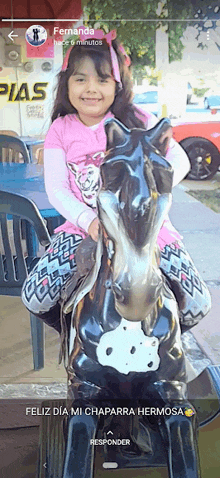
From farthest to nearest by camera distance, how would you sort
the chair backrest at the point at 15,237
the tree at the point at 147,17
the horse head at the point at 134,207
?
the chair backrest at the point at 15,237, the tree at the point at 147,17, the horse head at the point at 134,207

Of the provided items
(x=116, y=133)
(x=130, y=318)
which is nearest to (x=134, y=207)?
(x=116, y=133)

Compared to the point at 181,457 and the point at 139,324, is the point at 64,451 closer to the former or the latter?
the point at 181,457

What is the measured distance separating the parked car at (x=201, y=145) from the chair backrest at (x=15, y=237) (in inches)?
20.8

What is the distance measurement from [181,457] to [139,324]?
41 centimetres

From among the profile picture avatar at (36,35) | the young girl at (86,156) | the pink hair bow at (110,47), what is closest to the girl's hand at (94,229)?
the young girl at (86,156)

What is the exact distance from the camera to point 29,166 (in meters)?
1.83

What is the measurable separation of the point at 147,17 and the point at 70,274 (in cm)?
82

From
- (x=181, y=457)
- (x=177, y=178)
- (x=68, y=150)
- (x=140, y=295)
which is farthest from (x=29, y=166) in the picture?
(x=181, y=457)

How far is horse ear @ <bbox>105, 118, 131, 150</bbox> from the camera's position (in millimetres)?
1559

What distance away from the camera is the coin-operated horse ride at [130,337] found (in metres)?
1.54

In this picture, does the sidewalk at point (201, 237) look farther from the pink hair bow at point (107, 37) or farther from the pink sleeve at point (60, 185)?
the pink hair bow at point (107, 37)

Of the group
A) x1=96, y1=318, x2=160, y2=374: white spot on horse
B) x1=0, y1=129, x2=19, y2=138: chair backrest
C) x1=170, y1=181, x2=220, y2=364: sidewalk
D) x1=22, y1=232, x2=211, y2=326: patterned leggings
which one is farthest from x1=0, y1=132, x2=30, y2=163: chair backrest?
x1=96, y1=318, x2=160, y2=374: white spot on horse

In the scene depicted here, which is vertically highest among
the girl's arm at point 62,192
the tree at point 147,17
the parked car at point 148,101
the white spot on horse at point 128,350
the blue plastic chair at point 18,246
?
the tree at point 147,17

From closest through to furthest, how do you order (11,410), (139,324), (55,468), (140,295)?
(140,295) < (139,324) < (55,468) < (11,410)
